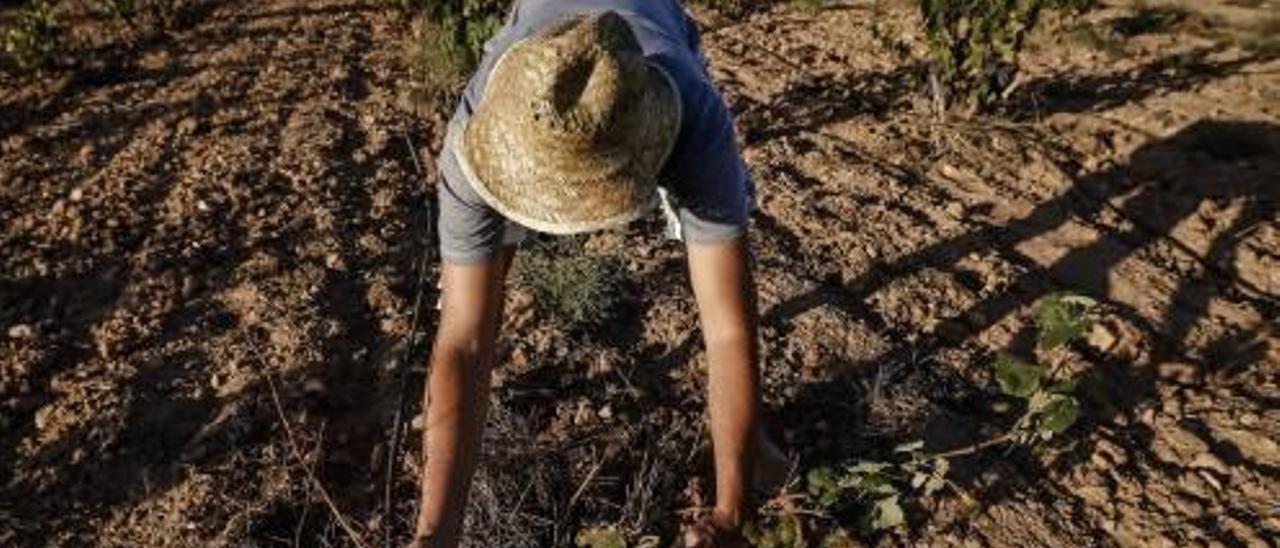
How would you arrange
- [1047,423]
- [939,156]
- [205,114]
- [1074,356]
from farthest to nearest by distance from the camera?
[205,114], [939,156], [1074,356], [1047,423]

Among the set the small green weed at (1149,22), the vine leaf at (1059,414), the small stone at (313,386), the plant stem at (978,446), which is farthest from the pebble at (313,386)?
the small green weed at (1149,22)

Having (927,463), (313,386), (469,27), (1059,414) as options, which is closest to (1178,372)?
(1059,414)

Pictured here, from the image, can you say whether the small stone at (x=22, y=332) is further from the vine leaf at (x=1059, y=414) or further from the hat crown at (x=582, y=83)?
the vine leaf at (x=1059, y=414)

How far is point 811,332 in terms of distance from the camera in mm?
3418

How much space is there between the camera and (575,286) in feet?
11.4

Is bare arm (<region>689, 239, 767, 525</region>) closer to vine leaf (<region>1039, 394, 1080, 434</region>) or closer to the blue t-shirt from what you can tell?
the blue t-shirt

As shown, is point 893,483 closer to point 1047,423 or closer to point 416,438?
point 1047,423

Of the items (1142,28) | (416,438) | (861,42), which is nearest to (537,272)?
(416,438)

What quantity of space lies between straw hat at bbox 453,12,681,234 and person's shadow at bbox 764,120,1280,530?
1347 millimetres

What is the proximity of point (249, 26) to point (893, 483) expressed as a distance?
4.00 meters

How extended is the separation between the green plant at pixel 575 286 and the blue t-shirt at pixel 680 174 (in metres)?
1.18

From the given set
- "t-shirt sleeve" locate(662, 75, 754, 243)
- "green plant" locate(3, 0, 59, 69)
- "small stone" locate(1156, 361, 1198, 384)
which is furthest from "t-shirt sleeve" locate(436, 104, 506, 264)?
"green plant" locate(3, 0, 59, 69)

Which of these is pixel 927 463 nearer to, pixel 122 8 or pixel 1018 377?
pixel 1018 377

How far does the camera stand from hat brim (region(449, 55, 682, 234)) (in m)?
1.79
